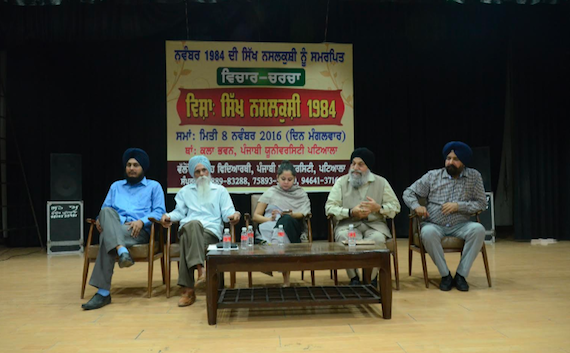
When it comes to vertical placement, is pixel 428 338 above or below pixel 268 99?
below

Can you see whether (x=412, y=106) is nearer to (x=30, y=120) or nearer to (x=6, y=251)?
(x=30, y=120)

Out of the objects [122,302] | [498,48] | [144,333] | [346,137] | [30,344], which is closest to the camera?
[30,344]

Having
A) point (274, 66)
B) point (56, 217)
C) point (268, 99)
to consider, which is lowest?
point (56, 217)

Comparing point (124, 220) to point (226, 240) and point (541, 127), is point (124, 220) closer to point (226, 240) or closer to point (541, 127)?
point (226, 240)

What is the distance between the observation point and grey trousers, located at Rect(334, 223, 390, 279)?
337 cm

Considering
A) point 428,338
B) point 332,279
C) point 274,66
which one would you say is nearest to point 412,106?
point 274,66

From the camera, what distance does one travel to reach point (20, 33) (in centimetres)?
562

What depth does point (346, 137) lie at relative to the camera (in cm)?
602

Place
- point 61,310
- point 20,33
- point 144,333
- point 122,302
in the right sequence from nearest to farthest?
point 144,333 → point 61,310 → point 122,302 → point 20,33

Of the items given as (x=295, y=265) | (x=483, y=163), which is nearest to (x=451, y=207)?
(x=295, y=265)

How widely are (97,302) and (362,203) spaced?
6.59 ft

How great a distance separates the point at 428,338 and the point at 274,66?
14.8 feet

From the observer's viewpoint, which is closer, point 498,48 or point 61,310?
point 61,310

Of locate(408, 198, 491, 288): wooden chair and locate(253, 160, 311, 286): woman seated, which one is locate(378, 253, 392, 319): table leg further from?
locate(253, 160, 311, 286): woman seated
